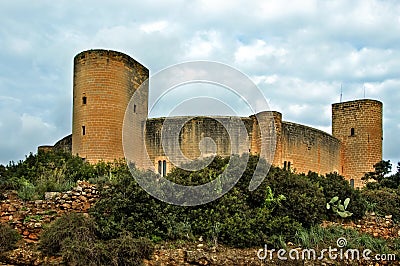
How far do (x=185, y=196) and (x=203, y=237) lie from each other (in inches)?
48.8

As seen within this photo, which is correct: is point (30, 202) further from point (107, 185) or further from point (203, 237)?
point (203, 237)

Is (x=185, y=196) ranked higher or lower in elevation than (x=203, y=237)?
higher

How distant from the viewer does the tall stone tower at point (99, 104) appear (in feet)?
82.1

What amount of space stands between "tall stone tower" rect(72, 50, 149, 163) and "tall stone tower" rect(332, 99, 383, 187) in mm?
16346

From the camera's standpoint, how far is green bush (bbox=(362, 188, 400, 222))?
55.9 feet

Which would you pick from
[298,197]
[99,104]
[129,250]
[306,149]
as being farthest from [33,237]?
[306,149]

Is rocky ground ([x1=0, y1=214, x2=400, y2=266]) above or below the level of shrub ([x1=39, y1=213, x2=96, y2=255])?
below

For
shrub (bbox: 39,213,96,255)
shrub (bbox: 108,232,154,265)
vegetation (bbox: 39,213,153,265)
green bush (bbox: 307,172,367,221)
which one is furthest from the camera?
green bush (bbox: 307,172,367,221)

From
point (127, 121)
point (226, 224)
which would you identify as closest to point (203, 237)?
point (226, 224)

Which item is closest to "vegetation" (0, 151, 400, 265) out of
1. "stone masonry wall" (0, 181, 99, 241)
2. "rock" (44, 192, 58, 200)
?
"stone masonry wall" (0, 181, 99, 241)

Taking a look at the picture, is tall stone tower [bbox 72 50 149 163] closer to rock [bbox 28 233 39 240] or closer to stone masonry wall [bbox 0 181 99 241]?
stone masonry wall [bbox 0 181 99 241]

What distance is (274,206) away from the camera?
14.6 metres

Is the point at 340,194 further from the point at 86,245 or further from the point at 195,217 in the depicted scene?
the point at 86,245

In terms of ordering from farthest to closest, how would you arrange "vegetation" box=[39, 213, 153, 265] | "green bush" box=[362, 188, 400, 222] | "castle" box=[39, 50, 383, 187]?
"castle" box=[39, 50, 383, 187] < "green bush" box=[362, 188, 400, 222] < "vegetation" box=[39, 213, 153, 265]
